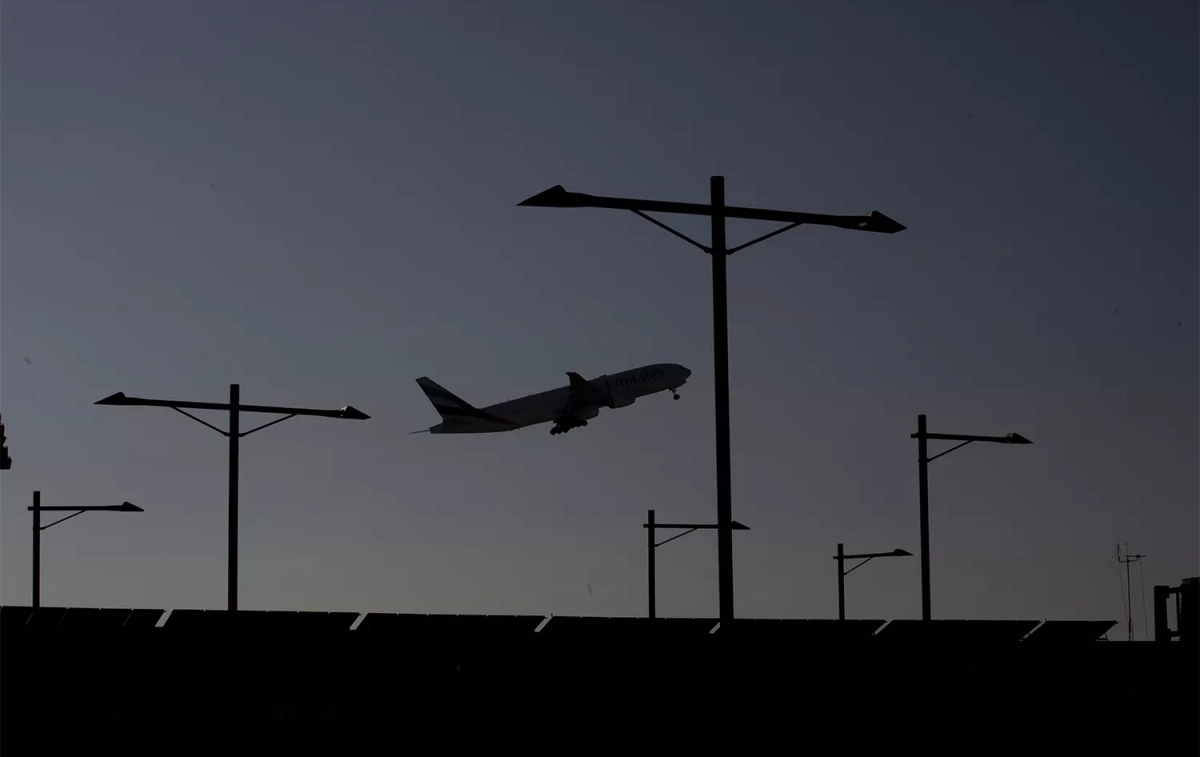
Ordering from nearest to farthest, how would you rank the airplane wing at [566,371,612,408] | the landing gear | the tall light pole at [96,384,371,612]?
the tall light pole at [96,384,371,612] < the landing gear < the airplane wing at [566,371,612,408]

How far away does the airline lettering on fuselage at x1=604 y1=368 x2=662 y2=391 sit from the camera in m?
94.1

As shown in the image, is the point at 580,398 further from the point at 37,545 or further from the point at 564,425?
the point at 37,545

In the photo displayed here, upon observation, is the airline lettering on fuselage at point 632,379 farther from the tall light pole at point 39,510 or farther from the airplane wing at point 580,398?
the tall light pole at point 39,510

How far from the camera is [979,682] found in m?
34.3

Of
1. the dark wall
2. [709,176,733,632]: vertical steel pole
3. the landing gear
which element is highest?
the landing gear

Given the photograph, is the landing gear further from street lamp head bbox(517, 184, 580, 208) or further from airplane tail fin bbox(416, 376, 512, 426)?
street lamp head bbox(517, 184, 580, 208)

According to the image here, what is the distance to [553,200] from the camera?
1029 inches

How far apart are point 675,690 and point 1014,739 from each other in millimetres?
6619

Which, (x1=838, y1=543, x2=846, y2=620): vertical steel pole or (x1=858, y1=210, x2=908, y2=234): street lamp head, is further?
(x1=838, y1=543, x2=846, y2=620): vertical steel pole

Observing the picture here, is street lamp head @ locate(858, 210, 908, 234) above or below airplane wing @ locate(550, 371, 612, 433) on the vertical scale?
below

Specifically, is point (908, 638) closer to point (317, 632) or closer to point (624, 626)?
point (624, 626)

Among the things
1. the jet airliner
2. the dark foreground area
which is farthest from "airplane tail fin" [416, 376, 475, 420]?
the dark foreground area

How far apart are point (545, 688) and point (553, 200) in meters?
8.15

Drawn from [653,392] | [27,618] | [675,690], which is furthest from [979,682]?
[653,392]
